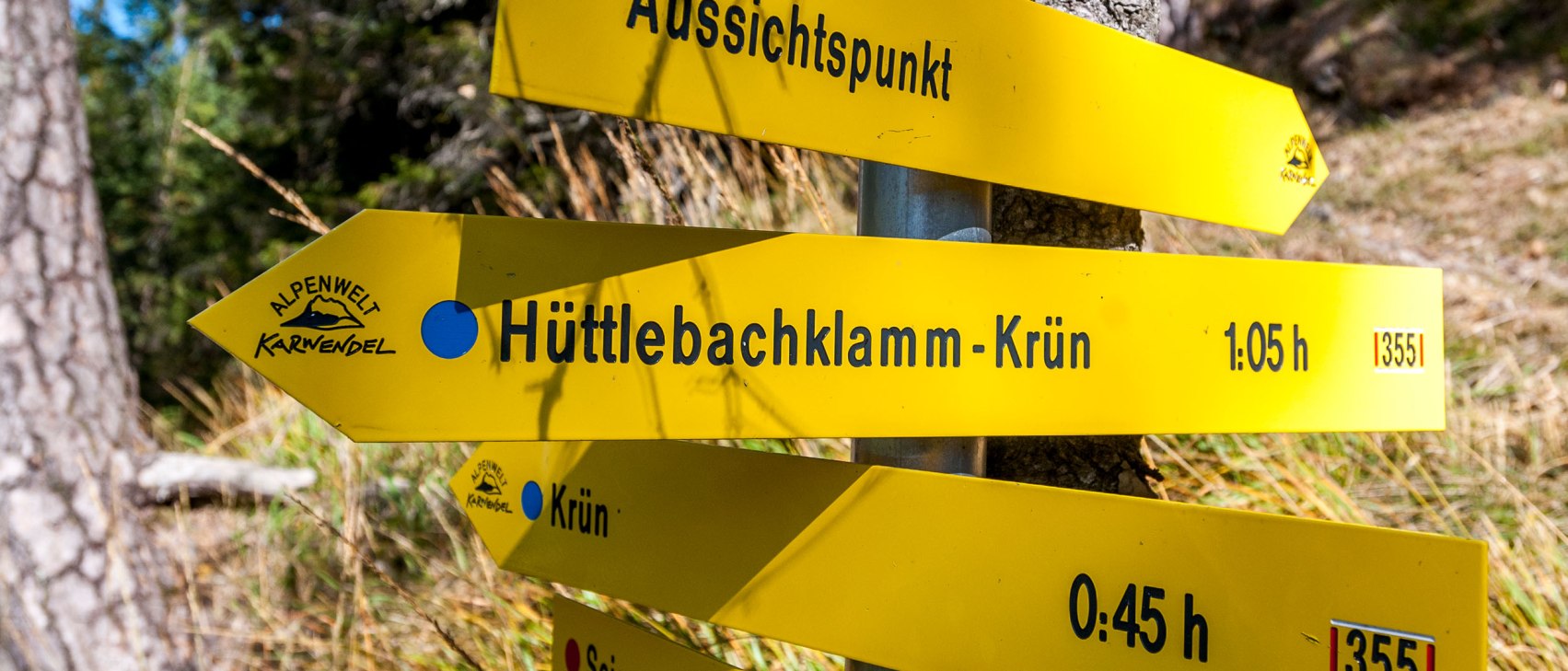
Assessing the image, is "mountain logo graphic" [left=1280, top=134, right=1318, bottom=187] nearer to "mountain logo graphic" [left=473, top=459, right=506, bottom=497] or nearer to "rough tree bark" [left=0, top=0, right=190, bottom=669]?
"mountain logo graphic" [left=473, top=459, right=506, bottom=497]

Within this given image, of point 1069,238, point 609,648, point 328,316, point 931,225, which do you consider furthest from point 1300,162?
point 328,316

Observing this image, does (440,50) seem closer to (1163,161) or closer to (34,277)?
(34,277)

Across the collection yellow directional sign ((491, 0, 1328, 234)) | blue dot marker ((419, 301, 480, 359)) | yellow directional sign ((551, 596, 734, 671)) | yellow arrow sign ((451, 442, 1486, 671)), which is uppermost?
yellow directional sign ((491, 0, 1328, 234))

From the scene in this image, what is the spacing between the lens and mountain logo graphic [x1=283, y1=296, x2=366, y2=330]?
943 millimetres

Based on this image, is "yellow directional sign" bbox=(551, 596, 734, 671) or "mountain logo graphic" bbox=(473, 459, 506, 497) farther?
"mountain logo graphic" bbox=(473, 459, 506, 497)

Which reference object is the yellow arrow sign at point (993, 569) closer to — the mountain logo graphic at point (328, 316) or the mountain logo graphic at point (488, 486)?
the mountain logo graphic at point (488, 486)

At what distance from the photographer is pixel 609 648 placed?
56.6 inches

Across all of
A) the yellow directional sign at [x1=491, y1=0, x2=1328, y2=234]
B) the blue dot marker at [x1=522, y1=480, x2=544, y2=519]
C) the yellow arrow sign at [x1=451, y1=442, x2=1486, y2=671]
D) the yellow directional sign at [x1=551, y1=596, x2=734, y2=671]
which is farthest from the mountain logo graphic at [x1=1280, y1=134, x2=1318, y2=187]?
the blue dot marker at [x1=522, y1=480, x2=544, y2=519]

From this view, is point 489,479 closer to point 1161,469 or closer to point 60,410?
point 1161,469

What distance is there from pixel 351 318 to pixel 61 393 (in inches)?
118

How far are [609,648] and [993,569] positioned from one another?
0.58 meters

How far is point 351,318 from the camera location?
95cm

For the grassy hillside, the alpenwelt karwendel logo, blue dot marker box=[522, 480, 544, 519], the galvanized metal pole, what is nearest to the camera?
the alpenwelt karwendel logo

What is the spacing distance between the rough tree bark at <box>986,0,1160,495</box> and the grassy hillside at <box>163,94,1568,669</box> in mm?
530
